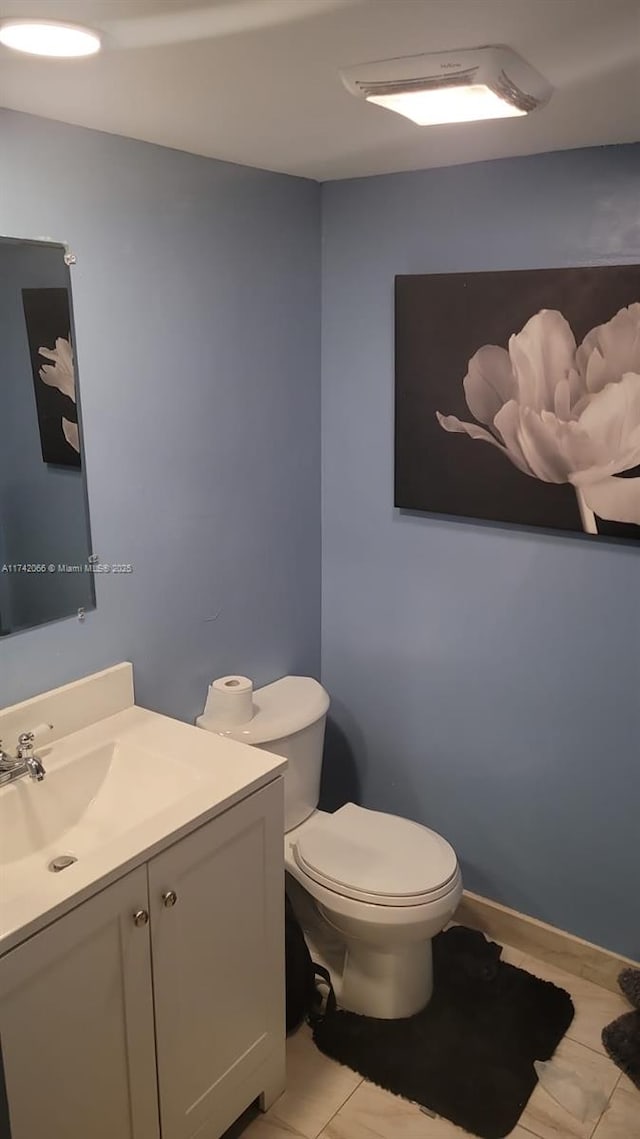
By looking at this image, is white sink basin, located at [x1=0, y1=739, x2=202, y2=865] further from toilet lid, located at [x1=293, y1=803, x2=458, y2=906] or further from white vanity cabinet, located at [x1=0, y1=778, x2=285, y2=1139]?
toilet lid, located at [x1=293, y1=803, x2=458, y2=906]

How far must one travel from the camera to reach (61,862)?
6.01 feet

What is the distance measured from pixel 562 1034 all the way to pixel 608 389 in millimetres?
1601

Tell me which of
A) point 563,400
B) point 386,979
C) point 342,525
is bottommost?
point 386,979

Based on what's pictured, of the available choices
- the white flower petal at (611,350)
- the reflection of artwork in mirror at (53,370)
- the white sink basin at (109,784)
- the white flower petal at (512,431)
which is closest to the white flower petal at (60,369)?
the reflection of artwork in mirror at (53,370)

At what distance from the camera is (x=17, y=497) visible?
6.26 ft

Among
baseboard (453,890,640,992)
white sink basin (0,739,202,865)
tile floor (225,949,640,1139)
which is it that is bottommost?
tile floor (225,949,640,1139)

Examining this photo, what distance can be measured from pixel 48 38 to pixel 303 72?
390mm

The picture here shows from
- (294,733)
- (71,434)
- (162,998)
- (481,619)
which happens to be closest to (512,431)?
(481,619)

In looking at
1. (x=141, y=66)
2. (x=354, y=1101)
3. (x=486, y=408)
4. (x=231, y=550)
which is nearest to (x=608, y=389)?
Answer: (x=486, y=408)

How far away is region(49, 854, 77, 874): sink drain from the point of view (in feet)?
5.95

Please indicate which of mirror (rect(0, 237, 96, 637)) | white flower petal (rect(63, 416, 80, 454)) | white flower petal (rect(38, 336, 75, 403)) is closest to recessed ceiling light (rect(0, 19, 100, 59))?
mirror (rect(0, 237, 96, 637))

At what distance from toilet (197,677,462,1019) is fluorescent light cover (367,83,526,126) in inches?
57.9

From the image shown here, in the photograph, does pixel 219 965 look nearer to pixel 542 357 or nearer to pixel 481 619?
pixel 481 619

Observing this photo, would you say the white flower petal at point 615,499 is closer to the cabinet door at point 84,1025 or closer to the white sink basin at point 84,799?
the white sink basin at point 84,799
